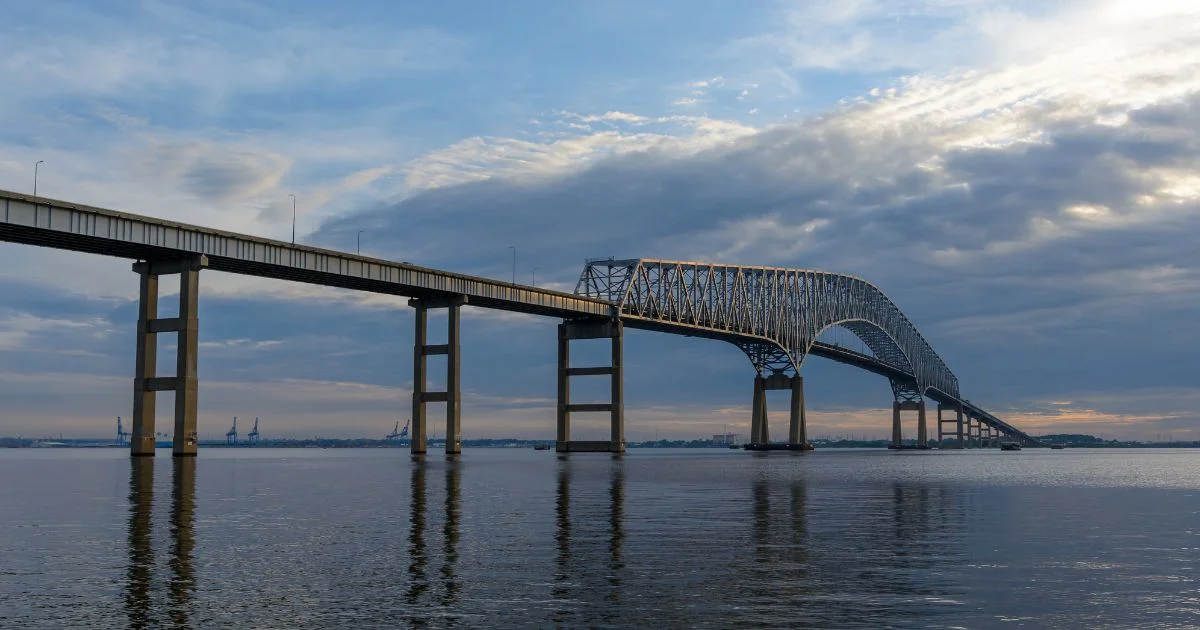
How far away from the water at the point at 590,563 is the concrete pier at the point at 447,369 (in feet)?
259

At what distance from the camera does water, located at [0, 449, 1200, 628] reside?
17.5 meters

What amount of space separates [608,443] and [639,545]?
139 metres

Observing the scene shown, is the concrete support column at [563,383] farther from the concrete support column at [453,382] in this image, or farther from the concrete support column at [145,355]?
the concrete support column at [145,355]

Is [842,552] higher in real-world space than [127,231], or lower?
lower

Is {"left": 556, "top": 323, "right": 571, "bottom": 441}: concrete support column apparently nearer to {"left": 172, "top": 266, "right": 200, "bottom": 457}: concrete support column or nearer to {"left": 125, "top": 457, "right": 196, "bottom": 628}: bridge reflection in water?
{"left": 172, "top": 266, "right": 200, "bottom": 457}: concrete support column

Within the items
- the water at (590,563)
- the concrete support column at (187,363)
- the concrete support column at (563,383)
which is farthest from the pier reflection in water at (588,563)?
the concrete support column at (563,383)

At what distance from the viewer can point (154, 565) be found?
75.4ft

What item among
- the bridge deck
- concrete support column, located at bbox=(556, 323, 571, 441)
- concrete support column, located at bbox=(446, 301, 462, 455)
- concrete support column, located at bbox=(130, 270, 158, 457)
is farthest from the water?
concrete support column, located at bbox=(556, 323, 571, 441)

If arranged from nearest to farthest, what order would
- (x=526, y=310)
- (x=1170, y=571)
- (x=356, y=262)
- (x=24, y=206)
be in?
(x=1170, y=571)
(x=24, y=206)
(x=356, y=262)
(x=526, y=310)

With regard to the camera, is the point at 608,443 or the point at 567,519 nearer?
the point at 567,519

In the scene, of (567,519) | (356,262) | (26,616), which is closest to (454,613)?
(26,616)

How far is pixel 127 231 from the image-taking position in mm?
89000

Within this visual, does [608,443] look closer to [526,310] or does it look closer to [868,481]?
[526,310]

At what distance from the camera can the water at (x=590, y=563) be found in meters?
17.5
